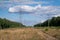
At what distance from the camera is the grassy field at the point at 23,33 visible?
586 cm

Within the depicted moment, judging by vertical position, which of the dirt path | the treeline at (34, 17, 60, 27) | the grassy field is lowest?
the dirt path

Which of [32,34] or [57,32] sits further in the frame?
[57,32]

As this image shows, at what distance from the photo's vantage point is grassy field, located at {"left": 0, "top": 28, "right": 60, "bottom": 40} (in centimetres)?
586

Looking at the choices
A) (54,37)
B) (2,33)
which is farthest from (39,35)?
(2,33)

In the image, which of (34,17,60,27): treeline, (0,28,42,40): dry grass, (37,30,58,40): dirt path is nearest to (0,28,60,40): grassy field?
(0,28,42,40): dry grass

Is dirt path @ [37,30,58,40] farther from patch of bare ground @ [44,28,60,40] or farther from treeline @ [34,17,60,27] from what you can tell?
treeline @ [34,17,60,27]

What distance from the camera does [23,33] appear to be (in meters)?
6.27

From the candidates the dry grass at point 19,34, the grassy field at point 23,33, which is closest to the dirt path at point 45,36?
the grassy field at point 23,33

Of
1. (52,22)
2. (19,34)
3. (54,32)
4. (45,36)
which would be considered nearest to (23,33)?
(19,34)

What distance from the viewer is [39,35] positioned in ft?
21.0

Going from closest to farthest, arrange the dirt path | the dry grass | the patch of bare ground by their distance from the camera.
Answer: the dry grass, the dirt path, the patch of bare ground

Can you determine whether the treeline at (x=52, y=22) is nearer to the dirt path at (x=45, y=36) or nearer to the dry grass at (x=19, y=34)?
the dirt path at (x=45, y=36)

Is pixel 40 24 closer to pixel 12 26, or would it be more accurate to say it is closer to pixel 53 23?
pixel 53 23

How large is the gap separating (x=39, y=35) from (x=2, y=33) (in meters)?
1.29
